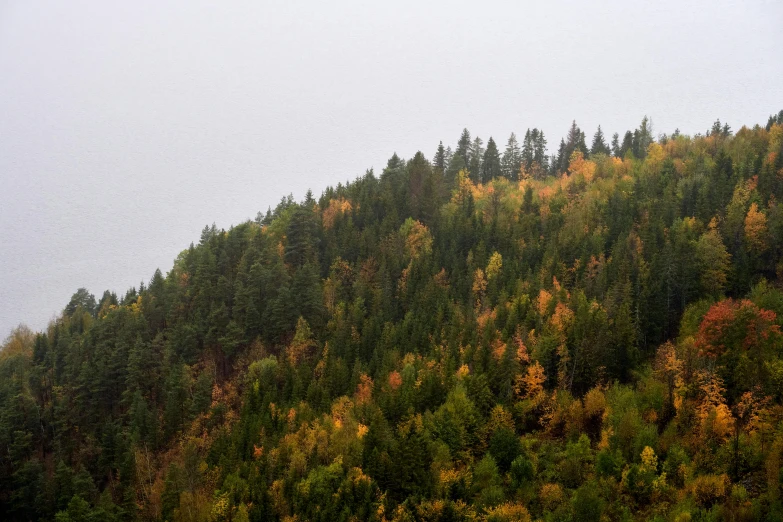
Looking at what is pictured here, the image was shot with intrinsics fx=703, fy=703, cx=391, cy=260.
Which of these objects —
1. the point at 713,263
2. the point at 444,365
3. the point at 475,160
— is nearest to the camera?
the point at 444,365

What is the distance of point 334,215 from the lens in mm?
129750

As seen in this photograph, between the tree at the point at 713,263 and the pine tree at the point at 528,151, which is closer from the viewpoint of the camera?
the tree at the point at 713,263

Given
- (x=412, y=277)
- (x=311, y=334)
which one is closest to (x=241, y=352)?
(x=311, y=334)

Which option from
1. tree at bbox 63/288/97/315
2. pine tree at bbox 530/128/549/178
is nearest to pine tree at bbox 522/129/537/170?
pine tree at bbox 530/128/549/178

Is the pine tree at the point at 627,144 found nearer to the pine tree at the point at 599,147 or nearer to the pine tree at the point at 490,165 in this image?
the pine tree at the point at 599,147

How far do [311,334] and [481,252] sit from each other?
97.7ft

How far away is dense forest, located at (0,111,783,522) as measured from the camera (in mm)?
68312

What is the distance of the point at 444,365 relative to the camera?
280ft

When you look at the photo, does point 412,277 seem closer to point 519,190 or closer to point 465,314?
point 465,314

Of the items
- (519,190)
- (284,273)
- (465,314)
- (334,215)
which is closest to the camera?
Result: (465,314)

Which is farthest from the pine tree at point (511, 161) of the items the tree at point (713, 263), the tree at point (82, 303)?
the tree at point (82, 303)

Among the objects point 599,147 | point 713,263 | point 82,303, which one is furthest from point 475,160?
point 82,303

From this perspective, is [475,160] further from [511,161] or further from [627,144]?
[627,144]

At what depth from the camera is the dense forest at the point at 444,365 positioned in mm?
68312
